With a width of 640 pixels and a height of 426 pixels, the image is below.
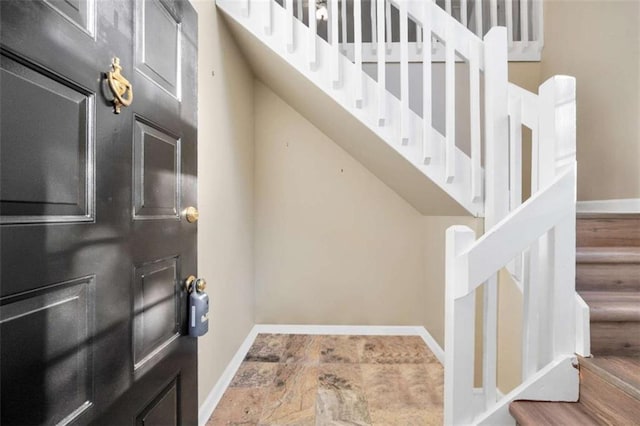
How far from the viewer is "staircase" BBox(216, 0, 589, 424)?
1.10 metres

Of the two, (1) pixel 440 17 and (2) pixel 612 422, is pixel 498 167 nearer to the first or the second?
(1) pixel 440 17

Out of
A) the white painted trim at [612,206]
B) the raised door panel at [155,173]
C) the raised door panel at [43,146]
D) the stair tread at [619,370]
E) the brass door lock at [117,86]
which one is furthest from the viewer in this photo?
the white painted trim at [612,206]

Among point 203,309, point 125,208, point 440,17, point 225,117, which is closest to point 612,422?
point 203,309

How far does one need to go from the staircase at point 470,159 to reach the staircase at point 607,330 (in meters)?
0.05

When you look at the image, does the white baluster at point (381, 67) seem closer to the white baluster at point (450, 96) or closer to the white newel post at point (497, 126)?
the white baluster at point (450, 96)

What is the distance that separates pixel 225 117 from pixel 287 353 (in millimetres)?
1778

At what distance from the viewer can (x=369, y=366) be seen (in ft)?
7.65

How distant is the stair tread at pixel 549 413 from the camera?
1033 mm

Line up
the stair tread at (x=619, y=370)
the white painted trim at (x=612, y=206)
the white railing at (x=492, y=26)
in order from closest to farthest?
the stair tread at (x=619, y=370), the white painted trim at (x=612, y=206), the white railing at (x=492, y=26)

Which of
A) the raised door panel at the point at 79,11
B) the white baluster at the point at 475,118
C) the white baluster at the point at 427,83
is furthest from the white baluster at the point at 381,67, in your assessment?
the raised door panel at the point at 79,11

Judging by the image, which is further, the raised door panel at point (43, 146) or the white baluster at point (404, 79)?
the white baluster at point (404, 79)

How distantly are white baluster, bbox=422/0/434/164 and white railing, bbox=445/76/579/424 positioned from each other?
0.63 m

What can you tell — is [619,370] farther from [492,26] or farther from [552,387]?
[492,26]

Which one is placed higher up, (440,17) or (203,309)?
(440,17)
